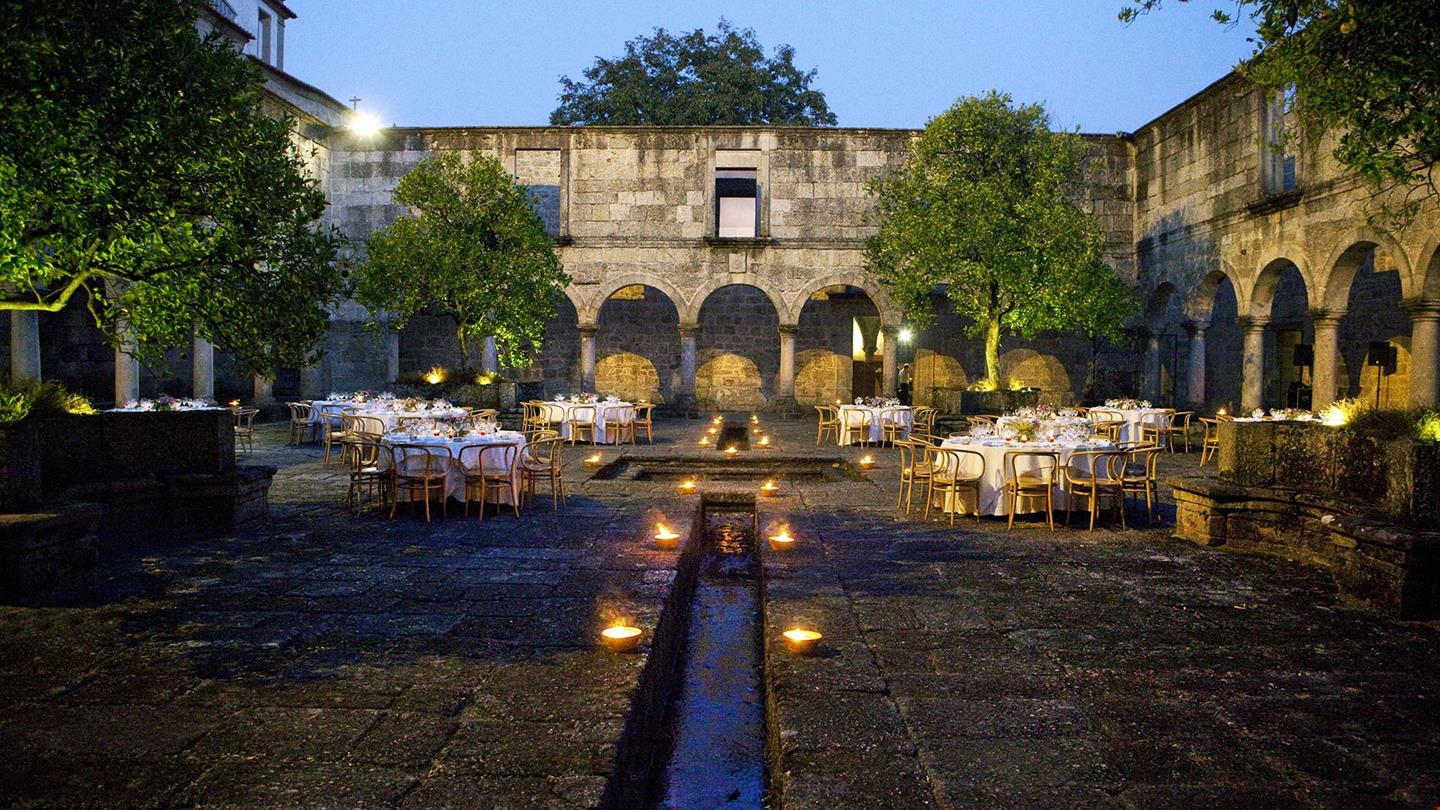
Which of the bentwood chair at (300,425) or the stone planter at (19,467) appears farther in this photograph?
the bentwood chair at (300,425)

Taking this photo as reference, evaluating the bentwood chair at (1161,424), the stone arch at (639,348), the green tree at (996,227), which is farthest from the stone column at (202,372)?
the bentwood chair at (1161,424)

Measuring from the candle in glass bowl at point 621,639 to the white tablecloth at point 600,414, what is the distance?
10.5 metres

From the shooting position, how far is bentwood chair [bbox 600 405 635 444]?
1468 cm

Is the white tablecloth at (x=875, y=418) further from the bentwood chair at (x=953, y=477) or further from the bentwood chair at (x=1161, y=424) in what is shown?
the bentwood chair at (x=953, y=477)

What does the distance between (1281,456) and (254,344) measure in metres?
7.53

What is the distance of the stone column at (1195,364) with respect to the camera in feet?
55.9

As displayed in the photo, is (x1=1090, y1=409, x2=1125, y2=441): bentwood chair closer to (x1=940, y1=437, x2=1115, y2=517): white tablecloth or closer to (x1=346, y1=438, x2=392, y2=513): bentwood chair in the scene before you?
(x1=940, y1=437, x2=1115, y2=517): white tablecloth

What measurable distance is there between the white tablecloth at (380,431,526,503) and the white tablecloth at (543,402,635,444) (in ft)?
20.3

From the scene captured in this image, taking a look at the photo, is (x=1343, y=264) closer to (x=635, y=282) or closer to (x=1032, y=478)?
(x=1032, y=478)

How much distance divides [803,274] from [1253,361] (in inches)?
356

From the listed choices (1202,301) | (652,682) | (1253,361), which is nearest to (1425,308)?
(1253,361)

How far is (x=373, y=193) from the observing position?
20.4m

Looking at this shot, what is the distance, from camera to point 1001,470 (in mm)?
7883

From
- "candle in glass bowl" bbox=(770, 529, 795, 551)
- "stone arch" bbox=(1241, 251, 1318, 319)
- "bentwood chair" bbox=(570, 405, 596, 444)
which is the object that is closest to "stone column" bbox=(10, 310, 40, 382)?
"bentwood chair" bbox=(570, 405, 596, 444)
